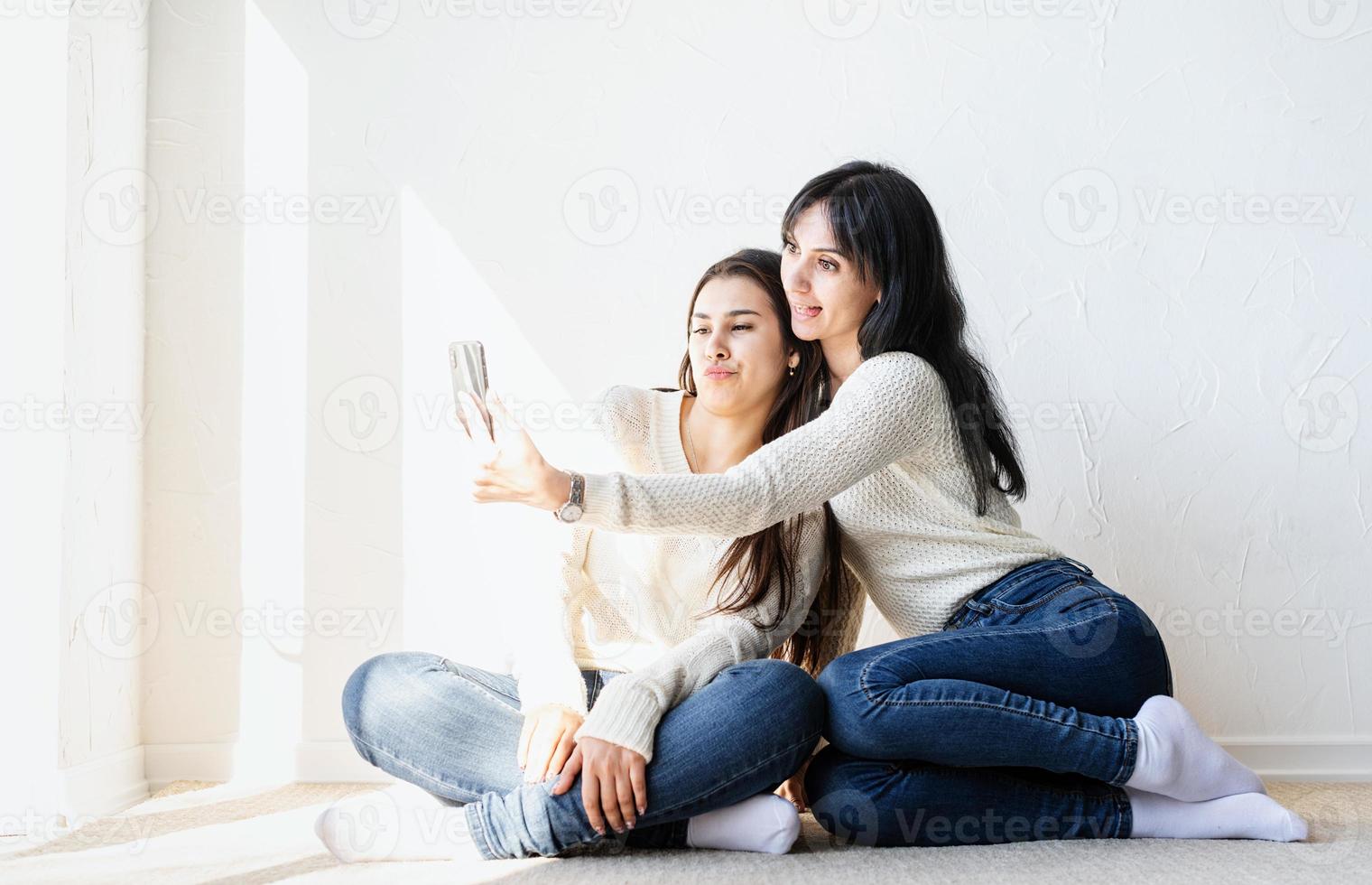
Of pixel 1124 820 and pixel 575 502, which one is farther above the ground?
pixel 575 502

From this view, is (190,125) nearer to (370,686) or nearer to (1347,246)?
(370,686)

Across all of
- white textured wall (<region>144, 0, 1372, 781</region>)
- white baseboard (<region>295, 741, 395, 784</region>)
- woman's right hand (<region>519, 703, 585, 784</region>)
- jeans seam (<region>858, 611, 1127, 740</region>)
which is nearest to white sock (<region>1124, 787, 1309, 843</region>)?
jeans seam (<region>858, 611, 1127, 740</region>)

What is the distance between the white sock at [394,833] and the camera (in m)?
1.26

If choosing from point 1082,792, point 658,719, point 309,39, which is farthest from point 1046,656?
point 309,39

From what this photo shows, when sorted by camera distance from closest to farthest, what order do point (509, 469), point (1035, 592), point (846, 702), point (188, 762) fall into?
point (509, 469)
point (846, 702)
point (1035, 592)
point (188, 762)

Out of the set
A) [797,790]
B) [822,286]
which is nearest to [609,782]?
[797,790]

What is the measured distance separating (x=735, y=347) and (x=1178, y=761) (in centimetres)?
77

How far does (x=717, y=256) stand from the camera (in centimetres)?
191

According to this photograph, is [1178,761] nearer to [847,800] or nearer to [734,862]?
[847,800]

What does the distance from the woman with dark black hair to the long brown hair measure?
0.15 feet

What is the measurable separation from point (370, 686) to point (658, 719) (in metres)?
0.40

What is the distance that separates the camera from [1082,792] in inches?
53.5

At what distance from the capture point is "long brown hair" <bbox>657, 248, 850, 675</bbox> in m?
1.45

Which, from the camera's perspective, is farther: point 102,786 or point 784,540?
point 102,786
